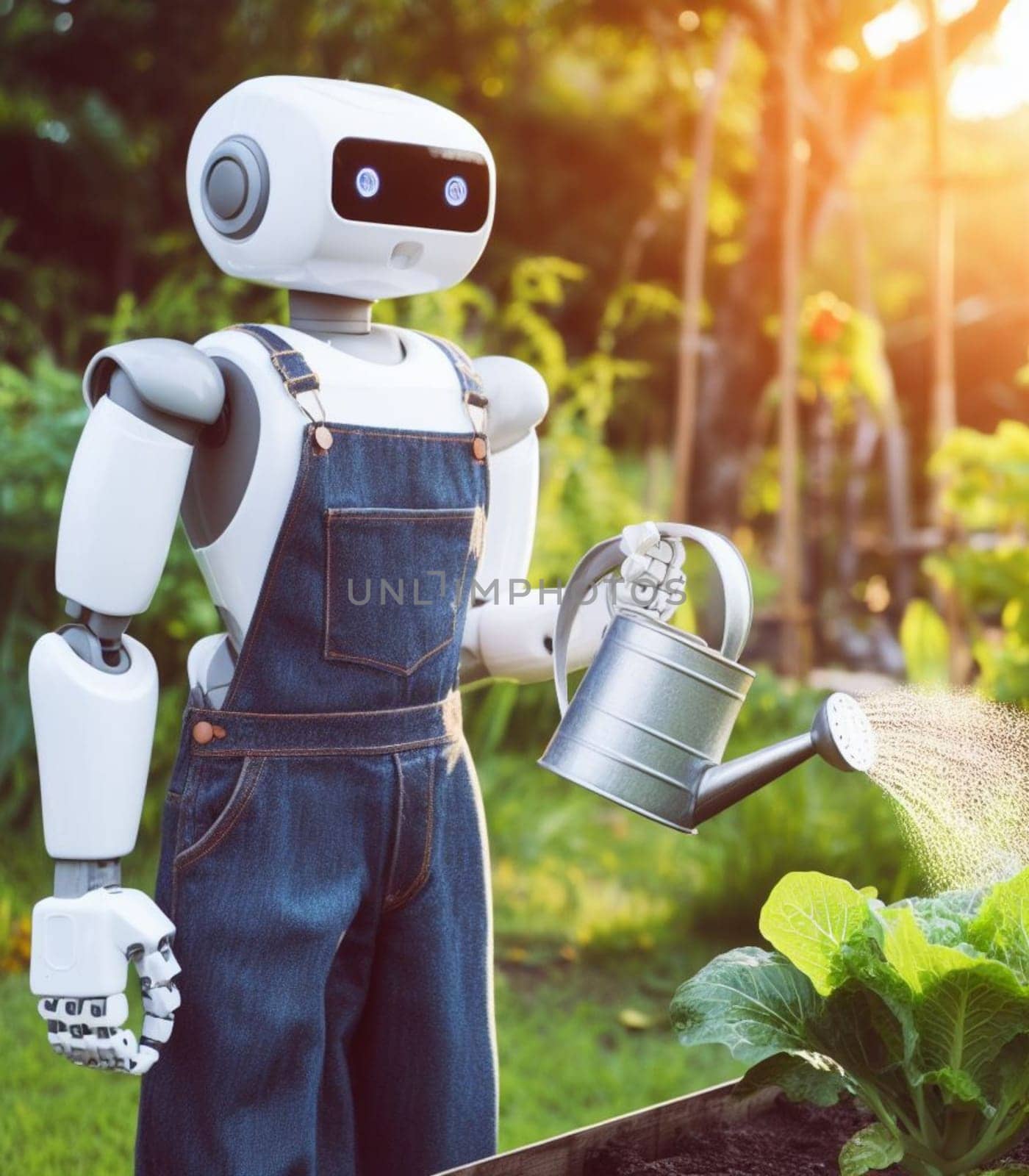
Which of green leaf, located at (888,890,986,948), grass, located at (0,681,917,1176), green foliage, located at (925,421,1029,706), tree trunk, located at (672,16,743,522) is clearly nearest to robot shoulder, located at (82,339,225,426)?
green leaf, located at (888,890,986,948)

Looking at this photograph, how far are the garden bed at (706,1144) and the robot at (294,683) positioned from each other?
0.25m

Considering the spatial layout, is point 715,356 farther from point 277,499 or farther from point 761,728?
point 277,499

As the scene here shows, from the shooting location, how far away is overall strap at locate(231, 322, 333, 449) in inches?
61.4

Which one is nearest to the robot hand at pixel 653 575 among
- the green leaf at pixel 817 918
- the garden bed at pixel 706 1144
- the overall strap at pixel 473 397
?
the overall strap at pixel 473 397

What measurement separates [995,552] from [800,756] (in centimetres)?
274

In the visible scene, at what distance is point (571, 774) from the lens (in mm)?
1459

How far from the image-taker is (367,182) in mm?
1620

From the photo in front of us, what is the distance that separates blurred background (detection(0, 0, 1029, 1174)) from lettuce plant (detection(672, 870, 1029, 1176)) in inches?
52.6

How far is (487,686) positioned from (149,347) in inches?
116

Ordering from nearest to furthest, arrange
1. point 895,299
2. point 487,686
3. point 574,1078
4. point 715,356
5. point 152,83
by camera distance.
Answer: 1. point 574,1078
2. point 487,686
3. point 715,356
4. point 152,83
5. point 895,299

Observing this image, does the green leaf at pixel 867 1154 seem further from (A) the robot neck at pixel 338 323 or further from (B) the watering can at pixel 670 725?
(A) the robot neck at pixel 338 323

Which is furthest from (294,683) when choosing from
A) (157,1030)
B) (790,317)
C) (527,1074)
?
(790,317)

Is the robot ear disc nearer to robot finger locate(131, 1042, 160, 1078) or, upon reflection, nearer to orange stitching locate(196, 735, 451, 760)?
orange stitching locate(196, 735, 451, 760)

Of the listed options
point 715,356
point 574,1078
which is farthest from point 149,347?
point 715,356
